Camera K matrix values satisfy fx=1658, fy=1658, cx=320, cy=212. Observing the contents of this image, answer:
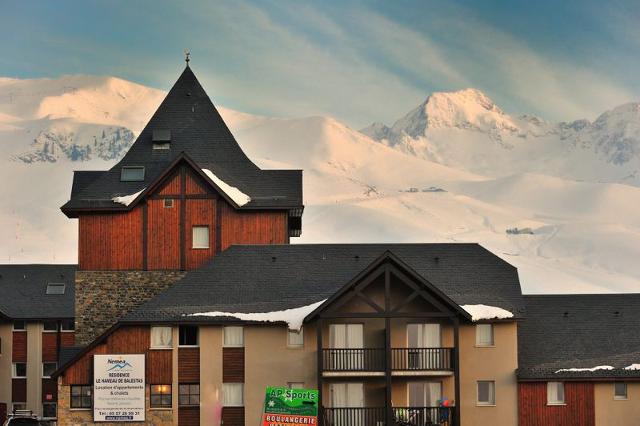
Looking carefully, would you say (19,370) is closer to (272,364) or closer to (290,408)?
(272,364)

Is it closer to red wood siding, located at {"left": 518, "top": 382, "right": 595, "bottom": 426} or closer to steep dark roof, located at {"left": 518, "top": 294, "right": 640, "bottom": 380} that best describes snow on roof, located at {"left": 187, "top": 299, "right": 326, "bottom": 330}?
steep dark roof, located at {"left": 518, "top": 294, "right": 640, "bottom": 380}

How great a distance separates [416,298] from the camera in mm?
72000

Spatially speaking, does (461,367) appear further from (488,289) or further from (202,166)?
(202,166)

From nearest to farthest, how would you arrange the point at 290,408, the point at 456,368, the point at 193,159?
1. the point at 290,408
2. the point at 456,368
3. the point at 193,159

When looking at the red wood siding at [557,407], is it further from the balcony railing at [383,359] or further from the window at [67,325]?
the window at [67,325]

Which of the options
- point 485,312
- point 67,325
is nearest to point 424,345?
point 485,312

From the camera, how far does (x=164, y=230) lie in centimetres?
8194

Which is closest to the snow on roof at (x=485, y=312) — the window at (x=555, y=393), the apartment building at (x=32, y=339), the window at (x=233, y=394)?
the window at (x=555, y=393)

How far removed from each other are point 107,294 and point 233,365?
10.9m

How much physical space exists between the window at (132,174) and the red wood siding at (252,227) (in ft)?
17.1

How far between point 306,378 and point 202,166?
15.9m

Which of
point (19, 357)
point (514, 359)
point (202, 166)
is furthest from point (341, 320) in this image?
point (19, 357)

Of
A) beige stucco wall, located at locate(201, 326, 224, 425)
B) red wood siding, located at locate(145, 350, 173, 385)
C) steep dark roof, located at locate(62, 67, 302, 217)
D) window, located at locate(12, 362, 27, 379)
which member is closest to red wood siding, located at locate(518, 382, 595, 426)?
beige stucco wall, located at locate(201, 326, 224, 425)

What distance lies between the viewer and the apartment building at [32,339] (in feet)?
364
